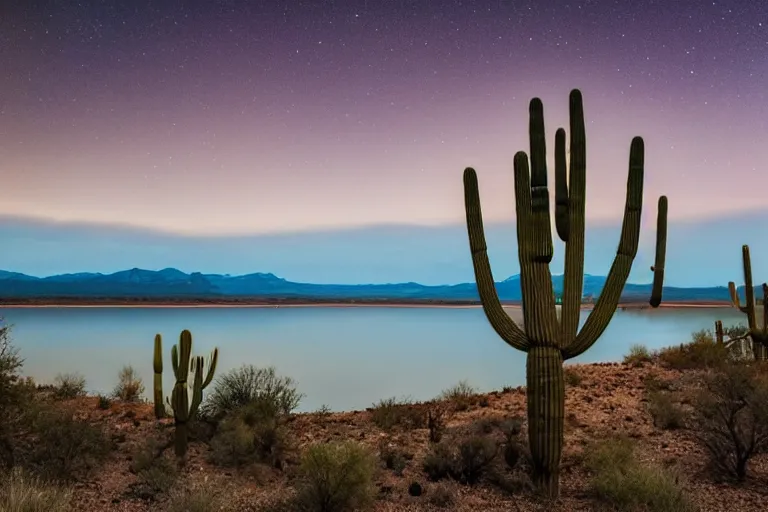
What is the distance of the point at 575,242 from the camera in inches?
373

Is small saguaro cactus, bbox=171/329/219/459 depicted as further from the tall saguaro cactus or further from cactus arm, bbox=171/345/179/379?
the tall saguaro cactus

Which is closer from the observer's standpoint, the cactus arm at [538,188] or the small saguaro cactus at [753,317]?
the cactus arm at [538,188]

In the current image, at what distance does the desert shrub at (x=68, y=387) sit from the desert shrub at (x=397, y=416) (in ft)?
31.6

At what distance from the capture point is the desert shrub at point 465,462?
970 cm

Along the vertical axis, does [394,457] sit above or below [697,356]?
below

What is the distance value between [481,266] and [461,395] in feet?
27.4

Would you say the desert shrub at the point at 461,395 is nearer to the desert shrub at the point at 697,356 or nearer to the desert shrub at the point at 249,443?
the desert shrub at the point at 249,443

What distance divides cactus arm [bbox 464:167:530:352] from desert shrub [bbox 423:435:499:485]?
5.87 ft

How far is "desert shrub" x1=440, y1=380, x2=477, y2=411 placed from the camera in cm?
1617

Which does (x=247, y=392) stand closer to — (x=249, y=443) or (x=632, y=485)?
(x=249, y=443)

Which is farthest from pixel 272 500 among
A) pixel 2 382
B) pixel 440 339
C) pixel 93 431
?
pixel 440 339

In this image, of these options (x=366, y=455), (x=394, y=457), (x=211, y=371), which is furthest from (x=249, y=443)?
(x=366, y=455)

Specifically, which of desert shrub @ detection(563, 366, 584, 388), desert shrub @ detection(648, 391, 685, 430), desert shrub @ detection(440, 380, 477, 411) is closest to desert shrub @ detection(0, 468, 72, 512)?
desert shrub @ detection(440, 380, 477, 411)

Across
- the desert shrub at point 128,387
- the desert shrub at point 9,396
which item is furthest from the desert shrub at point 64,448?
the desert shrub at point 128,387
